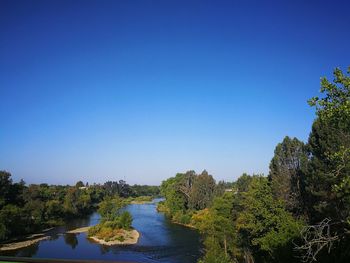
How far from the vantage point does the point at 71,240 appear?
48.9 m

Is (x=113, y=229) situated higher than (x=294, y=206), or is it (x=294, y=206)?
(x=294, y=206)

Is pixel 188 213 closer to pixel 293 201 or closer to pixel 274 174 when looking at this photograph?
pixel 274 174

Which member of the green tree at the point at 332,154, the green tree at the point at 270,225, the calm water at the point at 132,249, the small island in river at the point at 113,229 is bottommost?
the calm water at the point at 132,249

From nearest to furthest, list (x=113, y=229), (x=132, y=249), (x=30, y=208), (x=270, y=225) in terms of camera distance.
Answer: (x=270, y=225), (x=132, y=249), (x=113, y=229), (x=30, y=208)

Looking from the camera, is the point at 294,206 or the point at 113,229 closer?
the point at 294,206

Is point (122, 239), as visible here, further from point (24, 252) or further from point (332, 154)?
point (332, 154)

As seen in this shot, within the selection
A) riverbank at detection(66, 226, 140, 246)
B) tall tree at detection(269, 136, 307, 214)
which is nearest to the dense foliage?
riverbank at detection(66, 226, 140, 246)

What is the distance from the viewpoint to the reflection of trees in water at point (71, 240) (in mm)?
46122

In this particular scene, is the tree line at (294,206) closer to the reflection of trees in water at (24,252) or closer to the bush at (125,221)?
the bush at (125,221)

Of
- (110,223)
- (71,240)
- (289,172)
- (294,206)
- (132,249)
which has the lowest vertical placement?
(132,249)

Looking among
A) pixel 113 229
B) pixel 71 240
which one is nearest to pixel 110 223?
pixel 113 229

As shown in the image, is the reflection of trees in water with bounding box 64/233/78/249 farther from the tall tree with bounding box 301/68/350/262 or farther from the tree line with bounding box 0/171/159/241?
the tall tree with bounding box 301/68/350/262

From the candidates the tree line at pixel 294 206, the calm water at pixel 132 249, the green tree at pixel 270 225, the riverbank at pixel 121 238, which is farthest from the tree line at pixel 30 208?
the green tree at pixel 270 225

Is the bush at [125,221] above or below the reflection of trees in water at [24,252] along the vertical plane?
above
